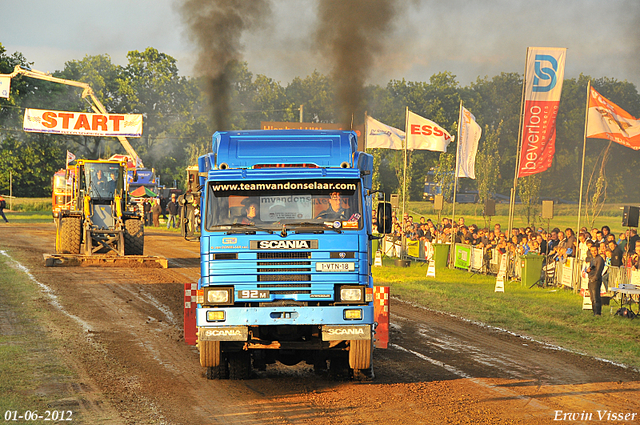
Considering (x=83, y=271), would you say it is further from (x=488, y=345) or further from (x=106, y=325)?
(x=488, y=345)

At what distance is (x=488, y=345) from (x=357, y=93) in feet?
45.9

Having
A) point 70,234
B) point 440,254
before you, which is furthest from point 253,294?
point 70,234

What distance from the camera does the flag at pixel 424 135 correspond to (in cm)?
2770

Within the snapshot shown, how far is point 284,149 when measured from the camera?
9141 millimetres

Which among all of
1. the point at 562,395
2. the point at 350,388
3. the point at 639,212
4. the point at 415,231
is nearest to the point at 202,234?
the point at 350,388

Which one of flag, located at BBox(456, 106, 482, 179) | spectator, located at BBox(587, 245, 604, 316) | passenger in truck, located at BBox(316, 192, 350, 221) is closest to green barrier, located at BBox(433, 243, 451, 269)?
flag, located at BBox(456, 106, 482, 179)

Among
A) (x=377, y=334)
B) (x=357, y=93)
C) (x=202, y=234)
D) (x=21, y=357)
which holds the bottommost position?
(x=21, y=357)

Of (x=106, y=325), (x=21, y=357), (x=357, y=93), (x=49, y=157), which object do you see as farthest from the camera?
(x=49, y=157)

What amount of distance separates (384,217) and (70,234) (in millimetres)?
17032

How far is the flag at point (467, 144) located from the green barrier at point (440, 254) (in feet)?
10.6

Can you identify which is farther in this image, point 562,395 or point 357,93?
point 357,93

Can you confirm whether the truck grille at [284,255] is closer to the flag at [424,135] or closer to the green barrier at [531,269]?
the green barrier at [531,269]

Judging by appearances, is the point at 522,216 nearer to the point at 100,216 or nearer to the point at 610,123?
the point at 610,123

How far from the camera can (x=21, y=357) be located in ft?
34.0
